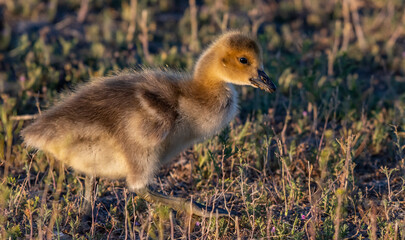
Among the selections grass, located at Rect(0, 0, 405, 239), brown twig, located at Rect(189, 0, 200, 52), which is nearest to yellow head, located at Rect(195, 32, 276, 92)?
grass, located at Rect(0, 0, 405, 239)

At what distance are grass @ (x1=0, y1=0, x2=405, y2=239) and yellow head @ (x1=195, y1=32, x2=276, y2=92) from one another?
0.49 m

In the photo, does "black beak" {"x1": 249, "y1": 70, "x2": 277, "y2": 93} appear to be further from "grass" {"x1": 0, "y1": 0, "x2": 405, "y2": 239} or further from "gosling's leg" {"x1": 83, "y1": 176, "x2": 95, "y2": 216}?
"gosling's leg" {"x1": 83, "y1": 176, "x2": 95, "y2": 216}

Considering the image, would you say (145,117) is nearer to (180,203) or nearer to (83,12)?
(180,203)

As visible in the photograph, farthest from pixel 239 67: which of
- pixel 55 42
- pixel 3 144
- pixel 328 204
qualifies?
pixel 55 42

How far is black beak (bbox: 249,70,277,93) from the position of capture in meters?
4.18

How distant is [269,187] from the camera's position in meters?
4.63

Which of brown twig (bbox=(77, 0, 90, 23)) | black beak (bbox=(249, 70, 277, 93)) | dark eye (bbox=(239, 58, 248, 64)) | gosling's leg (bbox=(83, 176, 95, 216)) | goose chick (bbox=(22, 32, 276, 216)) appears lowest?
brown twig (bbox=(77, 0, 90, 23))

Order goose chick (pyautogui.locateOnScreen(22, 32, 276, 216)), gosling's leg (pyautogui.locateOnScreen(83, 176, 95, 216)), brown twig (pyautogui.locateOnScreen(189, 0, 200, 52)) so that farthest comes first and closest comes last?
brown twig (pyautogui.locateOnScreen(189, 0, 200, 52)), gosling's leg (pyautogui.locateOnScreen(83, 176, 95, 216)), goose chick (pyautogui.locateOnScreen(22, 32, 276, 216))

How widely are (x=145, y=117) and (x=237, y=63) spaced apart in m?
0.84

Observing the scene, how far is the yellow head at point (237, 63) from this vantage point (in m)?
4.17

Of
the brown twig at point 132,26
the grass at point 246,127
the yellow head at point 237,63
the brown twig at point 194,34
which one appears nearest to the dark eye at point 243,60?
the yellow head at point 237,63

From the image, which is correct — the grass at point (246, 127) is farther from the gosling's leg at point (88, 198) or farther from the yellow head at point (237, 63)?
the yellow head at point (237, 63)

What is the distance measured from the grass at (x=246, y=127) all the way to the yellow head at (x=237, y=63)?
1.62 ft

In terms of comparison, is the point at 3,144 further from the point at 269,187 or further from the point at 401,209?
the point at 401,209
